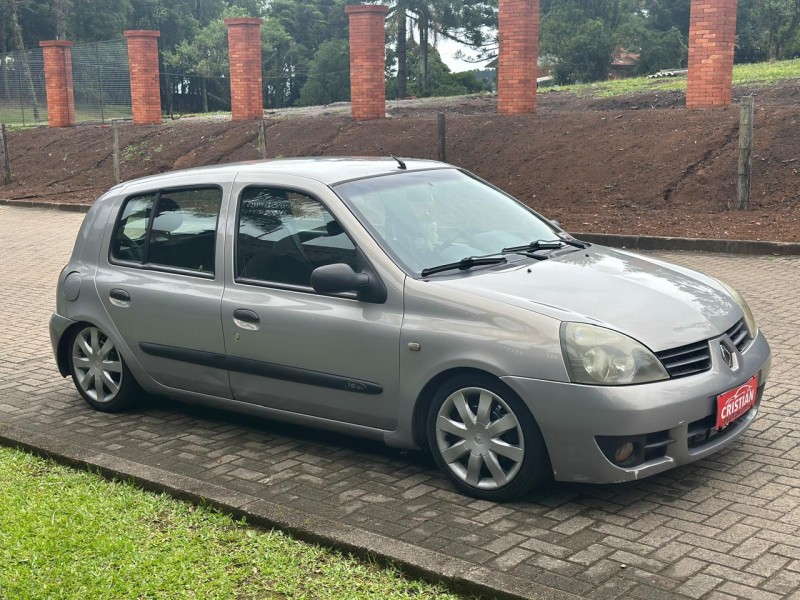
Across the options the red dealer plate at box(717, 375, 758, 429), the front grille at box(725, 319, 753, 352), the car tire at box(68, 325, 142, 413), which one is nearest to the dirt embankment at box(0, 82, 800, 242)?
the front grille at box(725, 319, 753, 352)

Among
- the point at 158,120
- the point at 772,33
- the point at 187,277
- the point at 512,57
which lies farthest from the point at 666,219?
the point at 772,33

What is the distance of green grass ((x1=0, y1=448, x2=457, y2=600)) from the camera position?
4.20m

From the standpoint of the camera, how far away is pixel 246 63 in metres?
29.5

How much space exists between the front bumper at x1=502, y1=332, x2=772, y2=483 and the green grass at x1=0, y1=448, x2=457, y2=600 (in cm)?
101

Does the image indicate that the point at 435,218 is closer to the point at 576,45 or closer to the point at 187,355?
the point at 187,355

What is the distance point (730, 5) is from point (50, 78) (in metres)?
24.6

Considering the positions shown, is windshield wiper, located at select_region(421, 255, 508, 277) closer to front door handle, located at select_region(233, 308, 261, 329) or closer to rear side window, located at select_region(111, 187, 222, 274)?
front door handle, located at select_region(233, 308, 261, 329)

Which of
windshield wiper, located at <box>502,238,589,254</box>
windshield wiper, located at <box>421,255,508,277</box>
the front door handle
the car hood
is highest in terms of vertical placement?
windshield wiper, located at <box>502,238,589,254</box>

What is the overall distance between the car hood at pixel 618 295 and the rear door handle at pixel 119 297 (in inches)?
86.1

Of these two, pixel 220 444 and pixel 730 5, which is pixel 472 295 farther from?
pixel 730 5

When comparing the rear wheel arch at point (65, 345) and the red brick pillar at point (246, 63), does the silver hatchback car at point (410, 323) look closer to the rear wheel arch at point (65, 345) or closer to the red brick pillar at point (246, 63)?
the rear wheel arch at point (65, 345)

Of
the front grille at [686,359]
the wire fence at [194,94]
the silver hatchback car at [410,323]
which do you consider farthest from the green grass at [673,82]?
the wire fence at [194,94]

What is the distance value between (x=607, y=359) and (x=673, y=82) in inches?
950

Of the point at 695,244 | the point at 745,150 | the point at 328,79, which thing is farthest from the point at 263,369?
the point at 328,79
